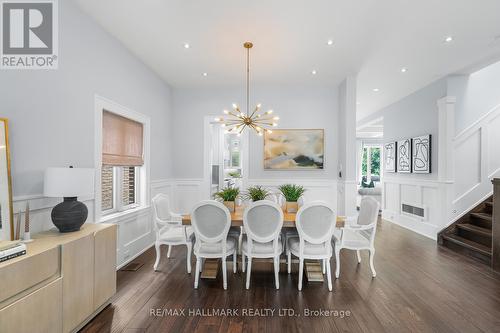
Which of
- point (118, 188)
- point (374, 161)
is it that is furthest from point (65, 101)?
point (374, 161)

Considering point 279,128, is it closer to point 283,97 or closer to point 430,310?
point 283,97

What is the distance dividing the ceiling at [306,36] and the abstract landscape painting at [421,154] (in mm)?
1199

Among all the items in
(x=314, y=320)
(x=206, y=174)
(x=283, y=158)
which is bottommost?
(x=314, y=320)

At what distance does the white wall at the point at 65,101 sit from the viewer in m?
2.04

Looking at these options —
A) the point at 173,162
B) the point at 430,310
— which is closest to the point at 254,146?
the point at 173,162

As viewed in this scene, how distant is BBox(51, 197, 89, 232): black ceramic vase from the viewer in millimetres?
2072

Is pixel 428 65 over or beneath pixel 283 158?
over

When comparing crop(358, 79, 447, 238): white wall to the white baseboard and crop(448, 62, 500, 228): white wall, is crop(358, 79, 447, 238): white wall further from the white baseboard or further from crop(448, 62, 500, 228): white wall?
the white baseboard

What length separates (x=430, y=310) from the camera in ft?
7.68

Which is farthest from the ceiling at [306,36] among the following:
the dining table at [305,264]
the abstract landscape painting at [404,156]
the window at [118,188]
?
the dining table at [305,264]

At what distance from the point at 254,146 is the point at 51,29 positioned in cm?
355

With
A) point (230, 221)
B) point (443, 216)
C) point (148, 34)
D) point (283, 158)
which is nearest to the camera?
point (230, 221)

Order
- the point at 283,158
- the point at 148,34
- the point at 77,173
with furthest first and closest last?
the point at 283,158
the point at 148,34
the point at 77,173

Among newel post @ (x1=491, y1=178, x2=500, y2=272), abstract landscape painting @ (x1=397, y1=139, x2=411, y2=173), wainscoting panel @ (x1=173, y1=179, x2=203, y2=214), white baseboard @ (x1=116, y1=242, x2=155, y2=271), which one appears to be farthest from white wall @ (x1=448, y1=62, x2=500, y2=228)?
white baseboard @ (x1=116, y1=242, x2=155, y2=271)
